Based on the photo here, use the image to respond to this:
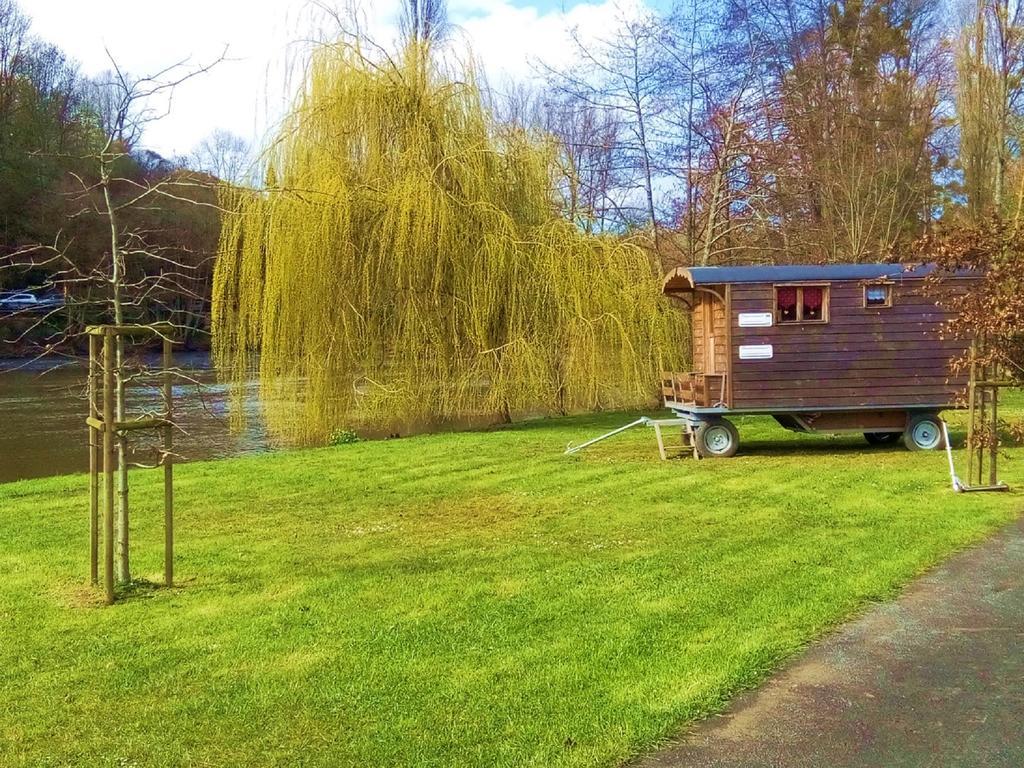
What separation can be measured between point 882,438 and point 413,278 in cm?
827

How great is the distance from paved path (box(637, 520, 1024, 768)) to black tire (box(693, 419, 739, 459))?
23.5 feet

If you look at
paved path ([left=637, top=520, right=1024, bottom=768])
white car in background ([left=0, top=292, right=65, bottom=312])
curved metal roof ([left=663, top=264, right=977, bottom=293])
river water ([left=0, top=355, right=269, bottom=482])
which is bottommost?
paved path ([left=637, top=520, right=1024, bottom=768])

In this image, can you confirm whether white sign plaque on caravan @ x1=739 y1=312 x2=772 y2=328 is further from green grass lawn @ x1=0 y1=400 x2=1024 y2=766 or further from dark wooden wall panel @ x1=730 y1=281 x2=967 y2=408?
green grass lawn @ x1=0 y1=400 x2=1024 y2=766

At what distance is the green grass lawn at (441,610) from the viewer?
3.64 meters

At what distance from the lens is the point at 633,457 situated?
1250 cm

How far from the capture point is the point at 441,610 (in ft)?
17.3

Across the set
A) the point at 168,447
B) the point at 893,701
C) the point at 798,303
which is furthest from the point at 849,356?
the point at 168,447

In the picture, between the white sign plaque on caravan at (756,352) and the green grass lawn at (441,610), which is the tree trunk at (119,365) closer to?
the green grass lawn at (441,610)

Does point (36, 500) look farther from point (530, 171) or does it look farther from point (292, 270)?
point (530, 171)

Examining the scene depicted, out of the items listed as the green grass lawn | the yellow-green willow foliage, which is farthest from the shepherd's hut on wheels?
the yellow-green willow foliage

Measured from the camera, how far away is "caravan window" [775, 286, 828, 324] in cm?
1234

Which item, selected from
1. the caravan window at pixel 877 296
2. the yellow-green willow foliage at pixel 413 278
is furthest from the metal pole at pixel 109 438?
the yellow-green willow foliage at pixel 413 278

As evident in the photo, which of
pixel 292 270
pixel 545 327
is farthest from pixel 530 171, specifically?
pixel 292 270

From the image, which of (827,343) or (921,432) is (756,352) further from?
(921,432)
